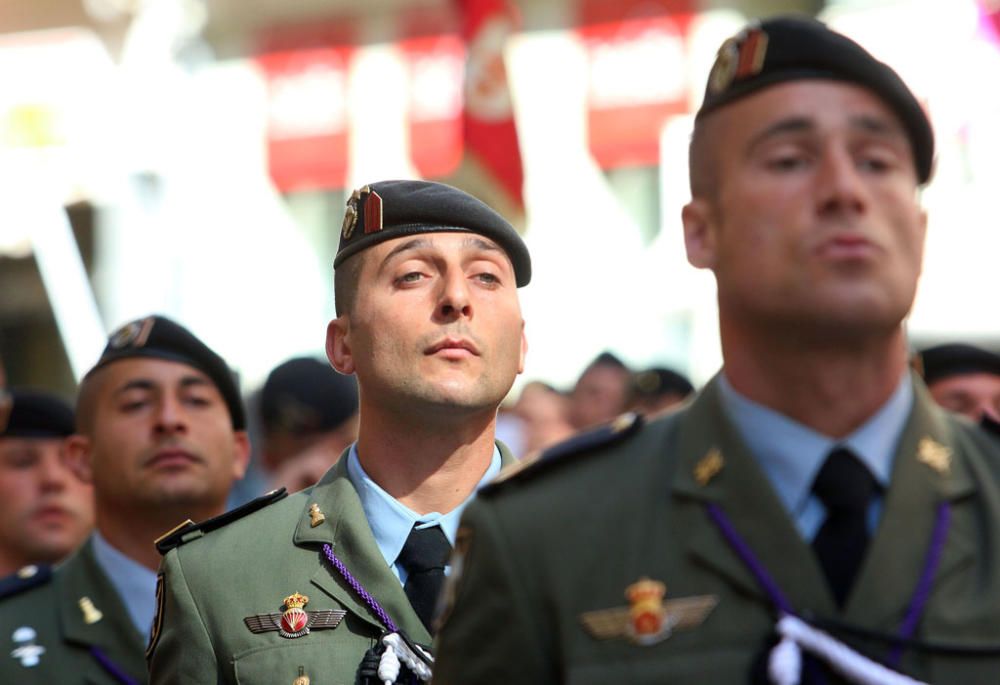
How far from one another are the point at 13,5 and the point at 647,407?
51.1 feet

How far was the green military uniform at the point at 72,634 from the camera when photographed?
4.67 metres

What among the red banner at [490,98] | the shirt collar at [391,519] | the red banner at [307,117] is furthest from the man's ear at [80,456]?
the red banner at [307,117]

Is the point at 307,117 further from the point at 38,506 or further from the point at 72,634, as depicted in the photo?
the point at 72,634

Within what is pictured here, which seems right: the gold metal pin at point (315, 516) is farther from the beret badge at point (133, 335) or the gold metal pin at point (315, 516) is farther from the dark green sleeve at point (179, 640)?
the beret badge at point (133, 335)

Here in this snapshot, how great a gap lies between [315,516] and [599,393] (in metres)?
4.82

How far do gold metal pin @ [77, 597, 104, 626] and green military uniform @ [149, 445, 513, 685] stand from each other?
86 centimetres

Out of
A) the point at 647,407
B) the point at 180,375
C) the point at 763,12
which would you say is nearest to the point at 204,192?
the point at 763,12

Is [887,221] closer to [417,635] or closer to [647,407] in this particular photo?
[417,635]

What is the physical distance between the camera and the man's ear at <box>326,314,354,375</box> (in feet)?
14.2

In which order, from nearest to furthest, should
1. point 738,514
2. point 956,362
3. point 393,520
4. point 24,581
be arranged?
point 738,514
point 393,520
point 24,581
point 956,362

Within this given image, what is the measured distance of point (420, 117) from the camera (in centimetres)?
1836

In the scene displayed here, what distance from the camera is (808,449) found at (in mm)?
2672

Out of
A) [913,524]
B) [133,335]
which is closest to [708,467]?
[913,524]

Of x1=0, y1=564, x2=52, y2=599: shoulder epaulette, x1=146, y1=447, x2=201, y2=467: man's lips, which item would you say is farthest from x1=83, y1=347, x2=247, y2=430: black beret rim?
x1=0, y1=564, x2=52, y2=599: shoulder epaulette
